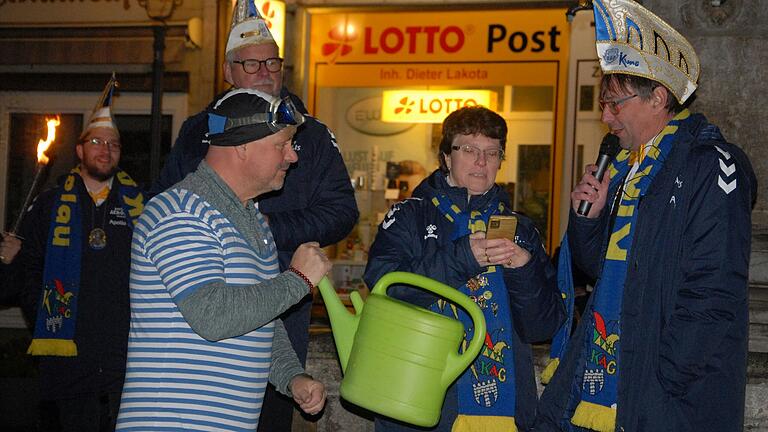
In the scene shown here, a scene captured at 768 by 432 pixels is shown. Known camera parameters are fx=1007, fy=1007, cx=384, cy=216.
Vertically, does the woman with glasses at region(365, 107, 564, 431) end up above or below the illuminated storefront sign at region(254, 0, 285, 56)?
below

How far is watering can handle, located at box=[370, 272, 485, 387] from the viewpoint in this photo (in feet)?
9.84

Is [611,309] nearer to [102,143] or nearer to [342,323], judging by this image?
[342,323]

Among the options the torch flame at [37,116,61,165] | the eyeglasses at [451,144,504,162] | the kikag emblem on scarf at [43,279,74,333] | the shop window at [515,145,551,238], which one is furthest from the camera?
the shop window at [515,145,551,238]

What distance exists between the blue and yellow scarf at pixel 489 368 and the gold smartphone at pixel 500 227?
244mm

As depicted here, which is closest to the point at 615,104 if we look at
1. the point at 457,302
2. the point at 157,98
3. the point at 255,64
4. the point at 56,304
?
the point at 457,302

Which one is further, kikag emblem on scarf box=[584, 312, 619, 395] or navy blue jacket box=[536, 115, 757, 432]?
kikag emblem on scarf box=[584, 312, 619, 395]

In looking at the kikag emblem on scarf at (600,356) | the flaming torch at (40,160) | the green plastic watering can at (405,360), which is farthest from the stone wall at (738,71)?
the flaming torch at (40,160)

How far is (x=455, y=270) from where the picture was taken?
11.1 ft

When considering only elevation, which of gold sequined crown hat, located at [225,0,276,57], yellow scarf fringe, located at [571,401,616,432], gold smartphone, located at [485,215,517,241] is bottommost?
yellow scarf fringe, located at [571,401,616,432]

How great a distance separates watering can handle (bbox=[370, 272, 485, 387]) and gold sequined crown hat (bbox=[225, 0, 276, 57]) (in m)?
1.53

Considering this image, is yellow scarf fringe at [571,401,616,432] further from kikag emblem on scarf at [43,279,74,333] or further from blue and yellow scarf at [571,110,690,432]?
kikag emblem on scarf at [43,279,74,333]

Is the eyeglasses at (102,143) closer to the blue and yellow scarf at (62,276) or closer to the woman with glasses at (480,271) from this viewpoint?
the blue and yellow scarf at (62,276)

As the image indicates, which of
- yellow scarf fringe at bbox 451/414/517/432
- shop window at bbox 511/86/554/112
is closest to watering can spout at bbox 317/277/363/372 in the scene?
yellow scarf fringe at bbox 451/414/517/432

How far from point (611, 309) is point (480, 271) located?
45 cm
